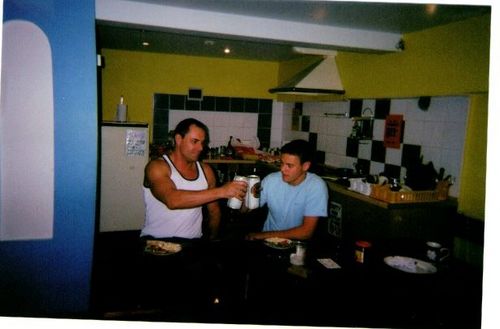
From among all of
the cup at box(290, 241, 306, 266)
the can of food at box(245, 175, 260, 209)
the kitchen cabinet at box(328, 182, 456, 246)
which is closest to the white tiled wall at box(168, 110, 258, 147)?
the kitchen cabinet at box(328, 182, 456, 246)

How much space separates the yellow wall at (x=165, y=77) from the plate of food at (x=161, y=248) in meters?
3.70

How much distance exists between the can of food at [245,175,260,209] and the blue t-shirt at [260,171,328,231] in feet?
1.90

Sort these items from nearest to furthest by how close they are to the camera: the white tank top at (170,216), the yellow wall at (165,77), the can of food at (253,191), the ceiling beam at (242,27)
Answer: the can of food at (253,191) < the white tank top at (170,216) < the ceiling beam at (242,27) < the yellow wall at (165,77)

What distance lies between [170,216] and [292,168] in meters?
→ 0.84

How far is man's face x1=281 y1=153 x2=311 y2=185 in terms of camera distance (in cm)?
236

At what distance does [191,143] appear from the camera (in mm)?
2270

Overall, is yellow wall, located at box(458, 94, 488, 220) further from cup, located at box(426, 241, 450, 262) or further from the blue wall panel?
the blue wall panel

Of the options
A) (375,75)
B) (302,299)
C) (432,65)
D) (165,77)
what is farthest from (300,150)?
(165,77)

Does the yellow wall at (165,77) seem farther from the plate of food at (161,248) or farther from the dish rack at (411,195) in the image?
the plate of food at (161,248)

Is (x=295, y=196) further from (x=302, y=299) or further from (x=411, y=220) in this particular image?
(x=411, y=220)

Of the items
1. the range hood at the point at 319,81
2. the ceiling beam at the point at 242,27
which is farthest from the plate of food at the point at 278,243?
the range hood at the point at 319,81

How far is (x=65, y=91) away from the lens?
198 cm

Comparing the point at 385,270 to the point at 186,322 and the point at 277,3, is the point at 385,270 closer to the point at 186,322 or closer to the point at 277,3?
the point at 186,322

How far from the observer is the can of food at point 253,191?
6.19 ft
